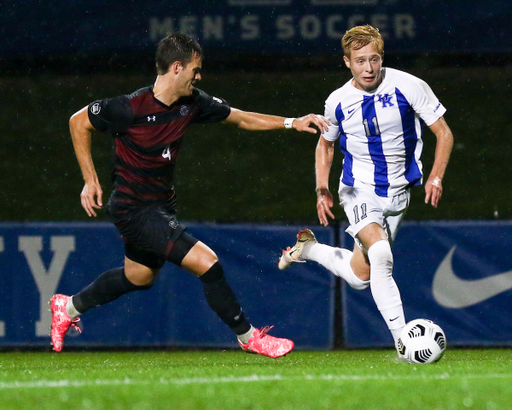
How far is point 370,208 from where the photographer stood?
18.0 ft

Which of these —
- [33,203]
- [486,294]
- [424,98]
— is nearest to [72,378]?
[424,98]

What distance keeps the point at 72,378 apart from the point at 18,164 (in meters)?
7.98

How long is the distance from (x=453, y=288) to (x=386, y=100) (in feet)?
9.36

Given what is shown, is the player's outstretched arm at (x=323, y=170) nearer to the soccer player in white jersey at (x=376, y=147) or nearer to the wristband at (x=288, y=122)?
the soccer player in white jersey at (x=376, y=147)

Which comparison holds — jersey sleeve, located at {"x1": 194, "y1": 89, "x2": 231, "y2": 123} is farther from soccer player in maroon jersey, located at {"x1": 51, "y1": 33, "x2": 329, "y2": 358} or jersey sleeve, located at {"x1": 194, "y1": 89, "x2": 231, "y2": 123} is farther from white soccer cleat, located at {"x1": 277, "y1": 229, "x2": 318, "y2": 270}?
white soccer cleat, located at {"x1": 277, "y1": 229, "x2": 318, "y2": 270}

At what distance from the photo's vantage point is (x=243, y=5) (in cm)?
1001

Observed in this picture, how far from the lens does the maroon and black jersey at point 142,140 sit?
5223 millimetres

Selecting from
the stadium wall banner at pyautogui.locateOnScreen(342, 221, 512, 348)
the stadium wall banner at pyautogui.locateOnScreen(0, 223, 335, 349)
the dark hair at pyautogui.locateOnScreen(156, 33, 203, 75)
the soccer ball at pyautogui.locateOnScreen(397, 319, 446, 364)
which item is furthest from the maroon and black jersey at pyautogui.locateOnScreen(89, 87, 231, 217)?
the stadium wall banner at pyautogui.locateOnScreen(342, 221, 512, 348)

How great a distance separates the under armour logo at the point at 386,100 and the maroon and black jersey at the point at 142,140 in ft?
3.80

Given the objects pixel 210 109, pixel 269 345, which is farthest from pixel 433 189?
pixel 210 109

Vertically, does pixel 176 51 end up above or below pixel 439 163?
above

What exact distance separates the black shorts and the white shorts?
1.00 m

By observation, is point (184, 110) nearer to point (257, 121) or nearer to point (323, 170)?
point (257, 121)

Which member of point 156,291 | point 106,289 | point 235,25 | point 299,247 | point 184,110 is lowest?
point 156,291
